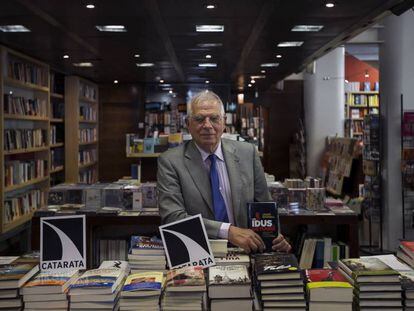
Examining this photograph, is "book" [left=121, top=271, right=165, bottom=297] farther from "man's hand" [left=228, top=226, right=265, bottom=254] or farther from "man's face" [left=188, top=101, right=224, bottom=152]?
"man's face" [left=188, top=101, right=224, bottom=152]

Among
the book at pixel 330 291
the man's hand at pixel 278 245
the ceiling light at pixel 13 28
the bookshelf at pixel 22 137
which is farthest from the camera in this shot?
the bookshelf at pixel 22 137

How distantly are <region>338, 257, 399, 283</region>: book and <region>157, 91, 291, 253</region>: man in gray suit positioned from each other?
0.50 m

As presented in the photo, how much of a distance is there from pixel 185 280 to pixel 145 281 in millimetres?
146

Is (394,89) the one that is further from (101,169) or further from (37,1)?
(101,169)

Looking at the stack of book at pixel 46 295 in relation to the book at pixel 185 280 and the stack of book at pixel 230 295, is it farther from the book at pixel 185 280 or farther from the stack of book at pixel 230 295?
the stack of book at pixel 230 295

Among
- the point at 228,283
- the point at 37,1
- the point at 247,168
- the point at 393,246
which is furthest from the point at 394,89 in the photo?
the point at 228,283

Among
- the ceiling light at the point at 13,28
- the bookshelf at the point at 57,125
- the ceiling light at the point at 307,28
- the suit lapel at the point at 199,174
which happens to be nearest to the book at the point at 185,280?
the suit lapel at the point at 199,174

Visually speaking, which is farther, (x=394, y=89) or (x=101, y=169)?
(x=101, y=169)

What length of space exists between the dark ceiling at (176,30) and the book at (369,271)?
11.7 feet

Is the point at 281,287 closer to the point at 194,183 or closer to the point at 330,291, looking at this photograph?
the point at 330,291

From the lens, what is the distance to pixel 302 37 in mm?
7137

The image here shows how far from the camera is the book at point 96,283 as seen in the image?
5.84 ft

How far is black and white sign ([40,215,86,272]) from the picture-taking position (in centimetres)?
210

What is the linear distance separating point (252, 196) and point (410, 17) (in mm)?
5550
